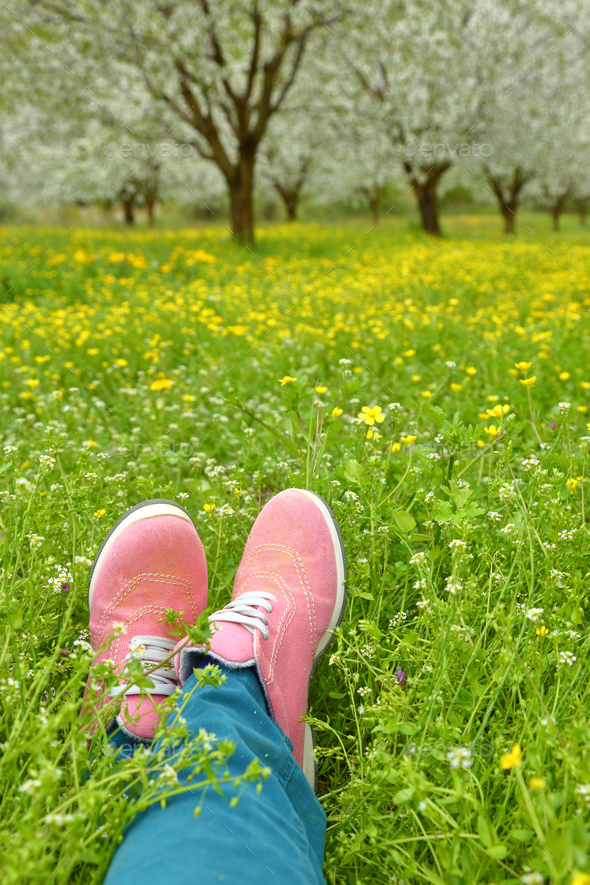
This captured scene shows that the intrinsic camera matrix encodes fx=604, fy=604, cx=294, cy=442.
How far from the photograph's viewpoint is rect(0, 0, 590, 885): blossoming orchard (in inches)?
33.4

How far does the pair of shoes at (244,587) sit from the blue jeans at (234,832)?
0.22m

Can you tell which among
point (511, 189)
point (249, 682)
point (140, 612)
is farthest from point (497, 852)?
point (511, 189)

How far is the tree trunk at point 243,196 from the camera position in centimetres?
853

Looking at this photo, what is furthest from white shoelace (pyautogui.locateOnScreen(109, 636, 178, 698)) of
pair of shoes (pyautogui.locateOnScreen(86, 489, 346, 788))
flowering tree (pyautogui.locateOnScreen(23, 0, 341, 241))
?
flowering tree (pyautogui.locateOnScreen(23, 0, 341, 241))

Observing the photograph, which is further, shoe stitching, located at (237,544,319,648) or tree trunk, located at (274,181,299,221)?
tree trunk, located at (274,181,299,221)

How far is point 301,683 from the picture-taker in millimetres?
1238

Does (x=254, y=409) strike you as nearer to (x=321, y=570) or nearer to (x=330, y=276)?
(x=321, y=570)

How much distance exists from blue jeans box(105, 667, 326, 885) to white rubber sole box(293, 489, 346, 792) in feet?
0.49

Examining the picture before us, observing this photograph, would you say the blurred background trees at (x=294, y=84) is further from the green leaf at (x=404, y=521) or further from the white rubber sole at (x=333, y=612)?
the green leaf at (x=404, y=521)

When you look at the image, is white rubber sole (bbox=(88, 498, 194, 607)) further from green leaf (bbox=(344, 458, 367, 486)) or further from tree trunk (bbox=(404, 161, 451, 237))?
tree trunk (bbox=(404, 161, 451, 237))

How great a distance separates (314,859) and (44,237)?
8906mm

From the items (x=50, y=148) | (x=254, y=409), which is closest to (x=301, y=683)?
(x=254, y=409)

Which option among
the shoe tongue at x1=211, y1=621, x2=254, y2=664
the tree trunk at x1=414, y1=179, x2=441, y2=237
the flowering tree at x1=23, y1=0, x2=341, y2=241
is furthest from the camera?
the tree trunk at x1=414, y1=179, x2=441, y2=237

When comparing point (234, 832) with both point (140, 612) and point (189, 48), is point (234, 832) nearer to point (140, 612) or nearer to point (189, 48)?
point (140, 612)
